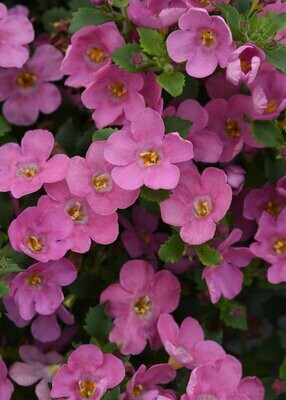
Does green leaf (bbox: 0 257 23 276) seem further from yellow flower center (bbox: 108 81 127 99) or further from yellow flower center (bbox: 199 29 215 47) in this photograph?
yellow flower center (bbox: 199 29 215 47)

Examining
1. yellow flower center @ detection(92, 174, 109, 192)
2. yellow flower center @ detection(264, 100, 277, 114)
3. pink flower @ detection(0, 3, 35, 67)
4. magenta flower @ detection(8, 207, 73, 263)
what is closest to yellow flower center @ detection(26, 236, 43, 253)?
magenta flower @ detection(8, 207, 73, 263)

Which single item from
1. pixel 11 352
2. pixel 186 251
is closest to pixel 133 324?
pixel 186 251

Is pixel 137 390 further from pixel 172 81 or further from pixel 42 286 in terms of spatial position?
pixel 172 81

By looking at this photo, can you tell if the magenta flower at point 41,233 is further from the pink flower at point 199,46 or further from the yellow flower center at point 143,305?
the pink flower at point 199,46

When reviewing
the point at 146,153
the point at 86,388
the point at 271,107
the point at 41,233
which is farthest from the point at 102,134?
the point at 86,388

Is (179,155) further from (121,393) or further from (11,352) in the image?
(11,352)

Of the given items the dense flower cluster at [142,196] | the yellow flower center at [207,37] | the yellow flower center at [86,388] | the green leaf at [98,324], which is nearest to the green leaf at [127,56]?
the dense flower cluster at [142,196]
